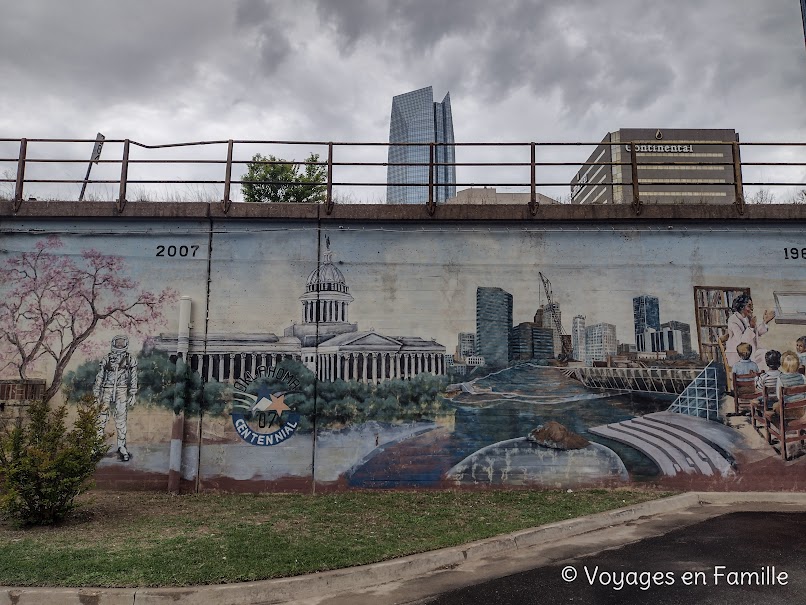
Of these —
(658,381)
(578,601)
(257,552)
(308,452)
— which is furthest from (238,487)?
(658,381)

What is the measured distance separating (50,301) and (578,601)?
33.4 feet

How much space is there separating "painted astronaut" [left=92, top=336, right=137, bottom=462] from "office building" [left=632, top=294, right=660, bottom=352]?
9.15m

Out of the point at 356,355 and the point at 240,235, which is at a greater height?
the point at 240,235

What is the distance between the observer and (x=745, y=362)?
35.2 ft

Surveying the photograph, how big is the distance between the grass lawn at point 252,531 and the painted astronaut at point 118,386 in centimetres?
119

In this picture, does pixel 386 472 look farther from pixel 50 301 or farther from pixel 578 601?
pixel 50 301

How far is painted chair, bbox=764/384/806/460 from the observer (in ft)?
34.6

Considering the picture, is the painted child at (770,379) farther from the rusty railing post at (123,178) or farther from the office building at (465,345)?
the rusty railing post at (123,178)

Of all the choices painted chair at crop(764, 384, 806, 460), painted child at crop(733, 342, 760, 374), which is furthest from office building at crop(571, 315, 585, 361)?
painted chair at crop(764, 384, 806, 460)

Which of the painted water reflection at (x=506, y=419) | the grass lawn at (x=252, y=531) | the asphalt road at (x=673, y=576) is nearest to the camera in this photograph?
the asphalt road at (x=673, y=576)

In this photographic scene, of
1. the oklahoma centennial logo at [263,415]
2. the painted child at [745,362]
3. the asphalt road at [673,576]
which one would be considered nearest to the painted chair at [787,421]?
Result: the painted child at [745,362]

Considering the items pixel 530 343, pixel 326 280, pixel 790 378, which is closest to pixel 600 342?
pixel 530 343

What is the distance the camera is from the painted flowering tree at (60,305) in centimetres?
1089

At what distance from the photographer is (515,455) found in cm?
1057
